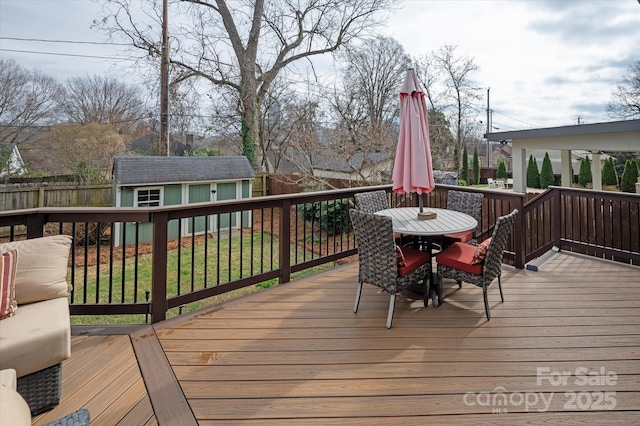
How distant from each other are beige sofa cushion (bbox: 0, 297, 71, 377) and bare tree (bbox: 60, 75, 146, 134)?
1258 centimetres

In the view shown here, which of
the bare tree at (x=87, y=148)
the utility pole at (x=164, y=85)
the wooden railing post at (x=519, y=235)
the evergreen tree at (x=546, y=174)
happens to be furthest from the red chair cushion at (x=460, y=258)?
the evergreen tree at (x=546, y=174)

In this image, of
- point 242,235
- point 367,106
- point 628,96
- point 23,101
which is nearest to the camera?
point 242,235

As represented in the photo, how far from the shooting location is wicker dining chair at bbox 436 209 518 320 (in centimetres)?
281

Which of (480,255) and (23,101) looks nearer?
(480,255)

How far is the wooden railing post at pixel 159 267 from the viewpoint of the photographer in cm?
282

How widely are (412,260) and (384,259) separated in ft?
1.05

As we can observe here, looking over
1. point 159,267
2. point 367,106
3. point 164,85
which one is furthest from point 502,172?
point 159,267

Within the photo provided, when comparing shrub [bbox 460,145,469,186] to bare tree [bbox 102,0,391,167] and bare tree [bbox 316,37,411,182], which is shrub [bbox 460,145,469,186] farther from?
bare tree [bbox 102,0,391,167]

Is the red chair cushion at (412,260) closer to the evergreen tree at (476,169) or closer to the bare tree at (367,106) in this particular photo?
the bare tree at (367,106)

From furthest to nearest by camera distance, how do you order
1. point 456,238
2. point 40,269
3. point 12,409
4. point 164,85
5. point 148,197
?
point 164,85, point 148,197, point 456,238, point 40,269, point 12,409

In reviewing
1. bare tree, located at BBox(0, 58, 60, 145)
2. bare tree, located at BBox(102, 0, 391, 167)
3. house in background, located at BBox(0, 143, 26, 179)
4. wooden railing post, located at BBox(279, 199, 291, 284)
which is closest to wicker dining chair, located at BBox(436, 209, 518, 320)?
wooden railing post, located at BBox(279, 199, 291, 284)

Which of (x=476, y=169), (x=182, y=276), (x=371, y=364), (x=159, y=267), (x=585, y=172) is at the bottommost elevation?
(x=182, y=276)

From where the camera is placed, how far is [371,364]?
2.24 metres

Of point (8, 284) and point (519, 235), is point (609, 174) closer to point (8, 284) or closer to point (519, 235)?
point (519, 235)
